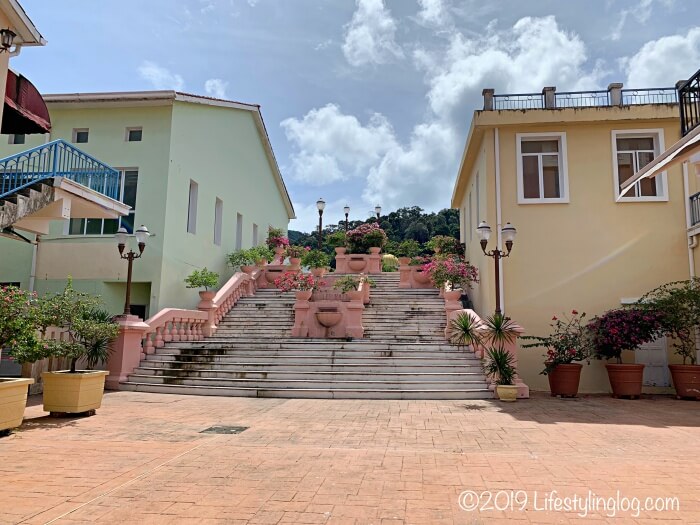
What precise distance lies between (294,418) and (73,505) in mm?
4343

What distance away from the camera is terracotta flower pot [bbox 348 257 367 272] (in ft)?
74.8

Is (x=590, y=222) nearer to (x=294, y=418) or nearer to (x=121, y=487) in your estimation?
(x=294, y=418)

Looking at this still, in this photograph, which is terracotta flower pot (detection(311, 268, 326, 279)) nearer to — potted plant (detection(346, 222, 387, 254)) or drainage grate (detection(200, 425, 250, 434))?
potted plant (detection(346, 222, 387, 254))

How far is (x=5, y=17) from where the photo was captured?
9.34 metres

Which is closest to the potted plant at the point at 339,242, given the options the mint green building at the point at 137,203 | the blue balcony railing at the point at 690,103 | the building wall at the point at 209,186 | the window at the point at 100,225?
Result: the building wall at the point at 209,186

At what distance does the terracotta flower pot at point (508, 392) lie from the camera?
10188mm

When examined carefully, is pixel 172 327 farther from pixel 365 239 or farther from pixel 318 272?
pixel 365 239

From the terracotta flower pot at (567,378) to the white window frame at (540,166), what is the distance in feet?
15.4

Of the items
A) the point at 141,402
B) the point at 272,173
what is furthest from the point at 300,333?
the point at 272,173

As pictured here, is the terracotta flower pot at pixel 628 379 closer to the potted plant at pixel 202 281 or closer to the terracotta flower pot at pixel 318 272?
the potted plant at pixel 202 281

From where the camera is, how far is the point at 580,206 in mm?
13695

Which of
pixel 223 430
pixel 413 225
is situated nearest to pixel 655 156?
pixel 223 430

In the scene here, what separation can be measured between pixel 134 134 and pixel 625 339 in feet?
50.7

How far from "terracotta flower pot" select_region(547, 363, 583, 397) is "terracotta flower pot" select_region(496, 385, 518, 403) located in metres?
1.67
